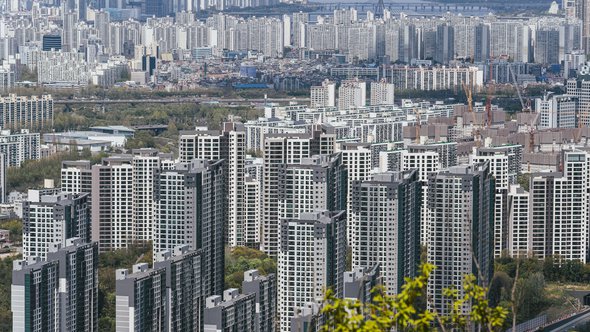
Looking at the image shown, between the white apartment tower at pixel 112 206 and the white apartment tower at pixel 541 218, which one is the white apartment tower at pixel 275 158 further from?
the white apartment tower at pixel 541 218

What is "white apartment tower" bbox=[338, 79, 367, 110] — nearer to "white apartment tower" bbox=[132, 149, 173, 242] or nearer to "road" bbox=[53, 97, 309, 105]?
"road" bbox=[53, 97, 309, 105]

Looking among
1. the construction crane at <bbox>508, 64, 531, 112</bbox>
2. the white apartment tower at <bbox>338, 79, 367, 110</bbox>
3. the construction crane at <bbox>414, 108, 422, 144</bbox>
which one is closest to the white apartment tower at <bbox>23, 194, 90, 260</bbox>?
the construction crane at <bbox>414, 108, 422, 144</bbox>

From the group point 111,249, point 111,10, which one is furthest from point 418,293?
point 111,10

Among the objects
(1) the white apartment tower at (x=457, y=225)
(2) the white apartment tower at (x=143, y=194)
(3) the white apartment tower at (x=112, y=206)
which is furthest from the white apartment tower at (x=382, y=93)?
(1) the white apartment tower at (x=457, y=225)

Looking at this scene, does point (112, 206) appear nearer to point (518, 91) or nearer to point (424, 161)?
point (424, 161)

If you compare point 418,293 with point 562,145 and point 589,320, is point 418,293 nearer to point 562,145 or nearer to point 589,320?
point 589,320
